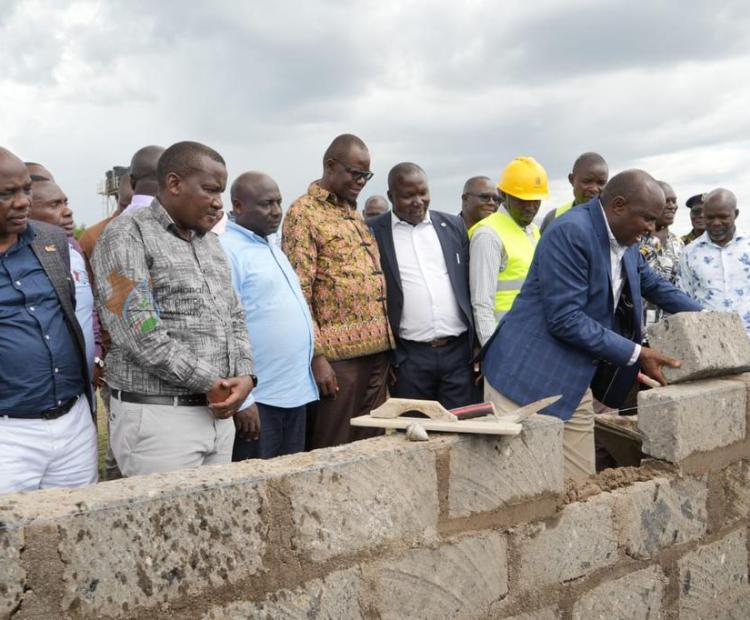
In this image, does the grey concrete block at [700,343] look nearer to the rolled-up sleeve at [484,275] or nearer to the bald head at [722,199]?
the rolled-up sleeve at [484,275]

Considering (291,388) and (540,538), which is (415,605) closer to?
(540,538)

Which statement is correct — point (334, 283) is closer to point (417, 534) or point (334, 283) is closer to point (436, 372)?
point (436, 372)

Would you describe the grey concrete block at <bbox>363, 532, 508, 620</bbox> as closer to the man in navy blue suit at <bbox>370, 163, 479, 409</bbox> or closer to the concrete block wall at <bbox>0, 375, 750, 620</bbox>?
the concrete block wall at <bbox>0, 375, 750, 620</bbox>

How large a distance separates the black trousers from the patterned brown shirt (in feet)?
0.68

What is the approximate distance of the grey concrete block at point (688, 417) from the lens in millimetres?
3326

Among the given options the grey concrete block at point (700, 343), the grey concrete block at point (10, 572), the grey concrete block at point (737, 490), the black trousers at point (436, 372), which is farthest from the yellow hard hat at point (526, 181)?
the grey concrete block at point (10, 572)

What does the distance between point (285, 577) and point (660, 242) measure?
5584 mm

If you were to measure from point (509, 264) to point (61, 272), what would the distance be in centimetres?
276

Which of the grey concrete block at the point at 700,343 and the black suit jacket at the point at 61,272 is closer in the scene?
the black suit jacket at the point at 61,272

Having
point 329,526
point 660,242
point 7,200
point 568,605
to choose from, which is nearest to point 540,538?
point 568,605

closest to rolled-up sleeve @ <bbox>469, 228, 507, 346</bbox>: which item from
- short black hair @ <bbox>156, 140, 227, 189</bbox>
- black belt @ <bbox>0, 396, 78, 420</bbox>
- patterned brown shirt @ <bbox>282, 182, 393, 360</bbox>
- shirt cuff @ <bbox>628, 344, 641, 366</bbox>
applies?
patterned brown shirt @ <bbox>282, 182, 393, 360</bbox>

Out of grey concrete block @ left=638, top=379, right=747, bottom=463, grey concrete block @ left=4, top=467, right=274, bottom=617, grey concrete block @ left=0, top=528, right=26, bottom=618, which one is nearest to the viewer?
grey concrete block @ left=0, top=528, right=26, bottom=618

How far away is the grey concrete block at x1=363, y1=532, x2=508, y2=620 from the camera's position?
2443 millimetres

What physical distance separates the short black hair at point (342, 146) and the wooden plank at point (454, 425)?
6.94 feet
